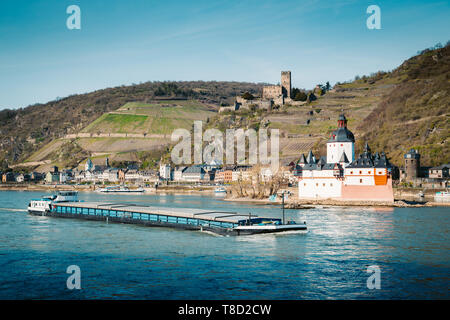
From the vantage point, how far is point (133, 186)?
513ft

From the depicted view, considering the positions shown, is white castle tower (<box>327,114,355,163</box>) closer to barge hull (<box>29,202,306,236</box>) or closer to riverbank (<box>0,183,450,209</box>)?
riverbank (<box>0,183,450,209</box>)

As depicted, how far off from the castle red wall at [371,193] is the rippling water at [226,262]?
2452cm

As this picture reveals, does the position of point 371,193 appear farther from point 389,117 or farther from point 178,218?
point 389,117

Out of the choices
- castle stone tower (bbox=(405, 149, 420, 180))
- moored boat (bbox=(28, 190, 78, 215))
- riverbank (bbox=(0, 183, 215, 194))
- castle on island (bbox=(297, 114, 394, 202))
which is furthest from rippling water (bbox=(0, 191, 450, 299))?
riverbank (bbox=(0, 183, 215, 194))

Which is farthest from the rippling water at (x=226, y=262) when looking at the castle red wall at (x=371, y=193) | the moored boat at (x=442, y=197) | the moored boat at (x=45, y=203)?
the moored boat at (x=442, y=197)

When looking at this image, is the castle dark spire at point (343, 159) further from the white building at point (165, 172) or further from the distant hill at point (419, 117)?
the white building at point (165, 172)

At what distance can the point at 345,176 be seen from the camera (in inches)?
3076

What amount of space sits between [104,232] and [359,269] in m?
25.4

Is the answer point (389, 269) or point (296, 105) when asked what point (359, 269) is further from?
point (296, 105)

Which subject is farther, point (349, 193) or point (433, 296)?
point (349, 193)

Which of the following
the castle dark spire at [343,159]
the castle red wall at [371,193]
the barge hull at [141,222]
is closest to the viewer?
the barge hull at [141,222]

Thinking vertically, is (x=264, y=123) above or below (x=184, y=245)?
above

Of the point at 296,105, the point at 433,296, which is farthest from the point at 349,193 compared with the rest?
the point at 296,105

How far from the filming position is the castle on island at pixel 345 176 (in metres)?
75.1
